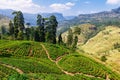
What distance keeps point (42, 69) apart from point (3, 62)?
12.9m

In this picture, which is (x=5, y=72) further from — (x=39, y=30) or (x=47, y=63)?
(x=39, y=30)

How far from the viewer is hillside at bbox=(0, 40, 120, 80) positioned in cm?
7386

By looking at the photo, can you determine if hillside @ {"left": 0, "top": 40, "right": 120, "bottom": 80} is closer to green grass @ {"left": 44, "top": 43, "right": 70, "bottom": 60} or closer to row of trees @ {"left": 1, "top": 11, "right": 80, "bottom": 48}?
green grass @ {"left": 44, "top": 43, "right": 70, "bottom": 60}

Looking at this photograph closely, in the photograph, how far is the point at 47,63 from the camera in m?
88.3

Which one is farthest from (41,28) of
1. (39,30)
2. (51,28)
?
(51,28)

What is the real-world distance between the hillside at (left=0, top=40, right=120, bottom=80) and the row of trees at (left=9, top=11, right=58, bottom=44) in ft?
126

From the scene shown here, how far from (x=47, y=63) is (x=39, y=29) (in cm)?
6814

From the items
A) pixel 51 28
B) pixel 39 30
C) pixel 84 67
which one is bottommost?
pixel 84 67

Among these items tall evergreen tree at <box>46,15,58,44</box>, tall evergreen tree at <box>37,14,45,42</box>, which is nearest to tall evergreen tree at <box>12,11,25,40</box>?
tall evergreen tree at <box>37,14,45,42</box>

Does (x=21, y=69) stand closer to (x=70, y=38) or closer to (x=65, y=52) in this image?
(x=65, y=52)

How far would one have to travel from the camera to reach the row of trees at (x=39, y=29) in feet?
484

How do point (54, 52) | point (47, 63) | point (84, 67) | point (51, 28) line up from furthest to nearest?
1. point (51, 28)
2. point (54, 52)
3. point (84, 67)
4. point (47, 63)

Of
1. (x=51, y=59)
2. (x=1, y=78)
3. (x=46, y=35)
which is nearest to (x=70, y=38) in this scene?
(x=46, y=35)

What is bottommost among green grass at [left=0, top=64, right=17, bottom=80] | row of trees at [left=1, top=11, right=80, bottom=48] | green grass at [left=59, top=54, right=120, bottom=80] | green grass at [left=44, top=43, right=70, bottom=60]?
green grass at [left=59, top=54, right=120, bottom=80]
